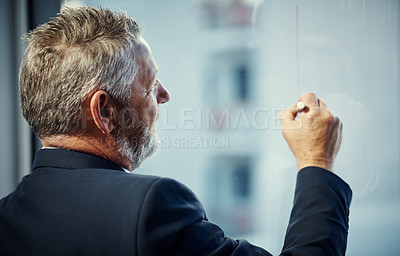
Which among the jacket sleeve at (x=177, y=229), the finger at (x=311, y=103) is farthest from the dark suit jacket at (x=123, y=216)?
the finger at (x=311, y=103)

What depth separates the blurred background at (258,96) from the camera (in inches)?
30.6

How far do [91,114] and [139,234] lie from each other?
24cm

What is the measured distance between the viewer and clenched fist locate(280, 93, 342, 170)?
2.35ft

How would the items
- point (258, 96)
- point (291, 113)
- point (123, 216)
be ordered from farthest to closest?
point (258, 96) → point (291, 113) → point (123, 216)

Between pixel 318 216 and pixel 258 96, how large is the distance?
352 mm

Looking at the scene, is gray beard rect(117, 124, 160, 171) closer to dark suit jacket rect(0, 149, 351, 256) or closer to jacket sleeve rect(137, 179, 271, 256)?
dark suit jacket rect(0, 149, 351, 256)

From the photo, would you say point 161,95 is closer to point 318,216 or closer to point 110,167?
point 110,167

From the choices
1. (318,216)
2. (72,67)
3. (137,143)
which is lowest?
(318,216)

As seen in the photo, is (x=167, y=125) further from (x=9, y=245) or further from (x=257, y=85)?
(x=9, y=245)

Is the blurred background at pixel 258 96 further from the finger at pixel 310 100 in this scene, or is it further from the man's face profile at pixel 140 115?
the man's face profile at pixel 140 115

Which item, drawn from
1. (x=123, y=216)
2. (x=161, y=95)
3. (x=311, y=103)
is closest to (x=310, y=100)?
(x=311, y=103)

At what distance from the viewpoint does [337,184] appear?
69 centimetres

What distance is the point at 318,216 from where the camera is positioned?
64 centimetres

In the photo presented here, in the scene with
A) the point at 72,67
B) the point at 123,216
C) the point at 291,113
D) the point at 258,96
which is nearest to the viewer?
the point at 123,216
